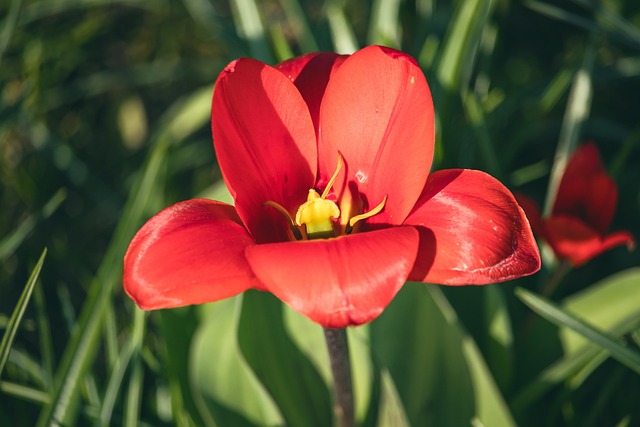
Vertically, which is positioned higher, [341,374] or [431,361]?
[341,374]

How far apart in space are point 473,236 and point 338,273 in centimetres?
14

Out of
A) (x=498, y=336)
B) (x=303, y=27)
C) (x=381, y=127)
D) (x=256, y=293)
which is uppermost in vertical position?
(x=381, y=127)

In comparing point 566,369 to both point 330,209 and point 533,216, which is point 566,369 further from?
point 330,209

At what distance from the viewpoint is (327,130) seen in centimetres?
80

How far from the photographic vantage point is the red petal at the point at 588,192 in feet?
3.48

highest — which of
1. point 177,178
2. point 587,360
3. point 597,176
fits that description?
point 597,176

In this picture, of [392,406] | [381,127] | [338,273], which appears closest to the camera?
[338,273]

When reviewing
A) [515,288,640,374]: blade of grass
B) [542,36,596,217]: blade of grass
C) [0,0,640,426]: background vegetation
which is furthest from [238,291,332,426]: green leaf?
[542,36,596,217]: blade of grass

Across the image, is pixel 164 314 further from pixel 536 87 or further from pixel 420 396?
pixel 536 87

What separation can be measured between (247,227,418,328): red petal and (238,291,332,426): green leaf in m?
0.37

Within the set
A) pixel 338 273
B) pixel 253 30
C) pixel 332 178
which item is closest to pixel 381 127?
pixel 332 178

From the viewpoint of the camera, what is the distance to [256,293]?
1.02 m

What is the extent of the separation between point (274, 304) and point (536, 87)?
79 cm

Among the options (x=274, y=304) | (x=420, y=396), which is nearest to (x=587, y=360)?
(x=420, y=396)
